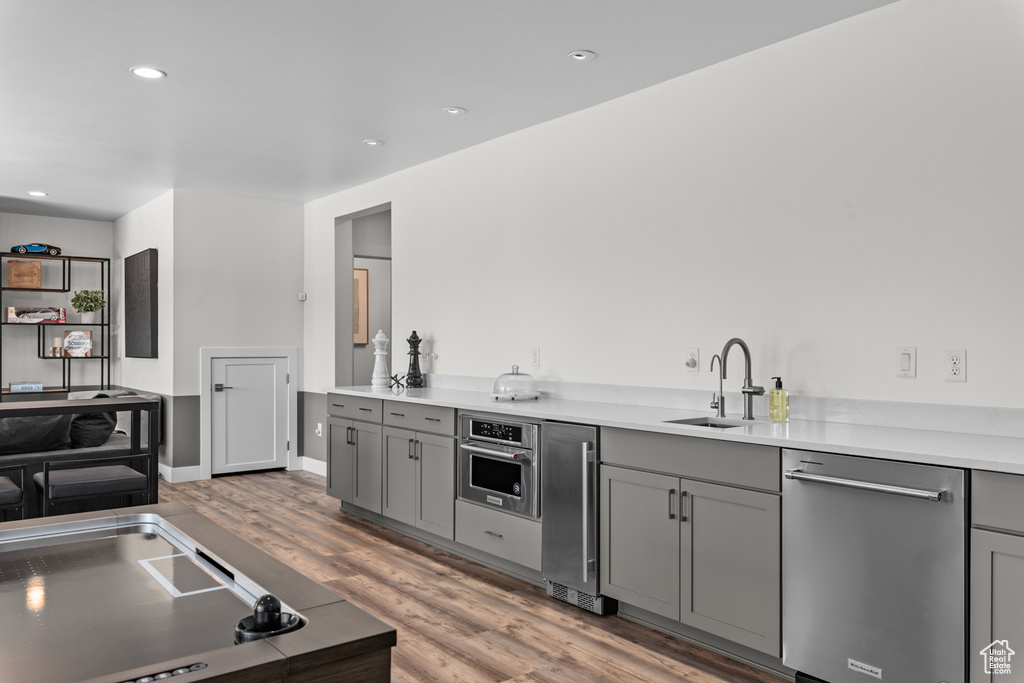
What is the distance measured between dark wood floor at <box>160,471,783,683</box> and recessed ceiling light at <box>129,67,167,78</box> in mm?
2614

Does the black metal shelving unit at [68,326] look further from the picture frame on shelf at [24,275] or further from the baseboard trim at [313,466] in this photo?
the baseboard trim at [313,466]

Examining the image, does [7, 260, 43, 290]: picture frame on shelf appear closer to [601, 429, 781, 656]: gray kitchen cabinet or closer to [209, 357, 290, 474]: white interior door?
[209, 357, 290, 474]: white interior door

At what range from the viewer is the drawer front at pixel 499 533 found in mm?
3566

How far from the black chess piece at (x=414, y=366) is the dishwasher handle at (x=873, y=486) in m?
3.19

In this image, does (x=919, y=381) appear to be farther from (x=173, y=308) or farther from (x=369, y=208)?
(x=173, y=308)

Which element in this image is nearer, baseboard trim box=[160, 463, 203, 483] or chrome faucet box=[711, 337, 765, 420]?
chrome faucet box=[711, 337, 765, 420]

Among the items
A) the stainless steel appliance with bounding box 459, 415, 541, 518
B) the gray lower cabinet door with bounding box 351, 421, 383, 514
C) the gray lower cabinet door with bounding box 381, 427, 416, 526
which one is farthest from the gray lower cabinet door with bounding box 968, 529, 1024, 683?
the gray lower cabinet door with bounding box 351, 421, 383, 514

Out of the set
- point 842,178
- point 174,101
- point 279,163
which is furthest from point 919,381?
point 279,163

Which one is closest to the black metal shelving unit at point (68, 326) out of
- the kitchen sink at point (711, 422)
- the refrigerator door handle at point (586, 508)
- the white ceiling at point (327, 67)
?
the white ceiling at point (327, 67)

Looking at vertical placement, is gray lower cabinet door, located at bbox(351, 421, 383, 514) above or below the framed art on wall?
below

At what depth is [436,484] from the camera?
4.23 metres

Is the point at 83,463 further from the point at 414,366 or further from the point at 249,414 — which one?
the point at 249,414

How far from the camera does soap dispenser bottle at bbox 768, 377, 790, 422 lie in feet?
9.81

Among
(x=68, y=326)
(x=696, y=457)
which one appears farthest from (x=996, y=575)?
(x=68, y=326)
